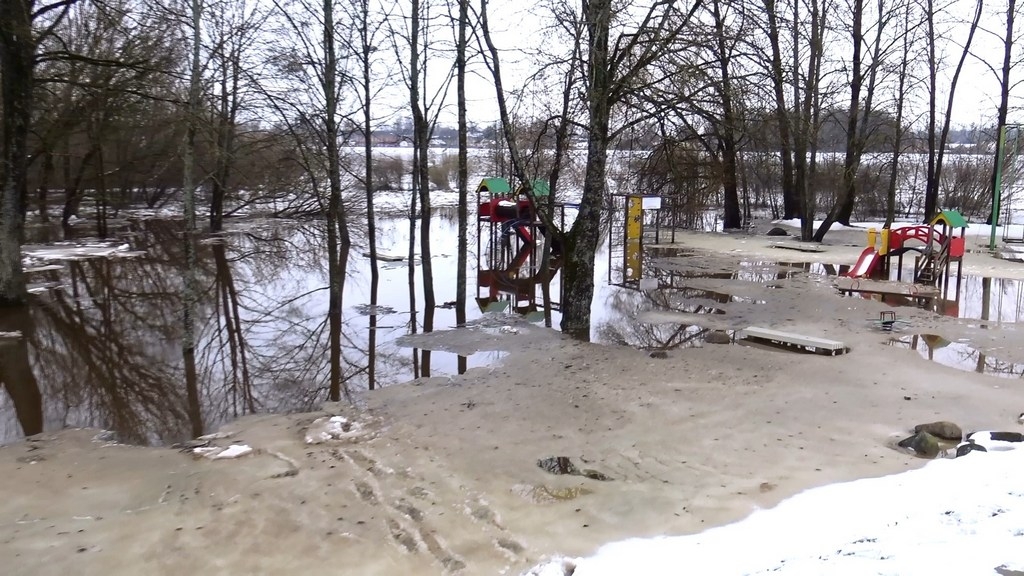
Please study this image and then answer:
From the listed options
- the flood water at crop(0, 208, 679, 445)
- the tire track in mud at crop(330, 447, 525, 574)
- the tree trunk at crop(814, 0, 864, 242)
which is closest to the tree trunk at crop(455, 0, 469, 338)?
the flood water at crop(0, 208, 679, 445)

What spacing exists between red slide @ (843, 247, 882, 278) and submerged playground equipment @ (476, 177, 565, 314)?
21.6 feet

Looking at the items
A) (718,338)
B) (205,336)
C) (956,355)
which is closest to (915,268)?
(956,355)

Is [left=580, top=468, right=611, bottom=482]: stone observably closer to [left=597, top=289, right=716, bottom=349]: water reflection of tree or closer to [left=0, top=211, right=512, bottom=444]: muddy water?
[left=0, top=211, right=512, bottom=444]: muddy water

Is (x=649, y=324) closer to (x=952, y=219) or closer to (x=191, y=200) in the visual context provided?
(x=191, y=200)

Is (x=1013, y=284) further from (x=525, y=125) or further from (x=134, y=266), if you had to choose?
(x=134, y=266)

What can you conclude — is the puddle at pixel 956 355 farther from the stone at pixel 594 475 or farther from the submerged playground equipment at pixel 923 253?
the stone at pixel 594 475

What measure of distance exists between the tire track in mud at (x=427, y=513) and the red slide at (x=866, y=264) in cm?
1318

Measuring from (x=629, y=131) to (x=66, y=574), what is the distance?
9.85m

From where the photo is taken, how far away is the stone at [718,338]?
33.4 feet

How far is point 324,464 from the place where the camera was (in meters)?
5.94

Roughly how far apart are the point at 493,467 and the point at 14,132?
11.3m

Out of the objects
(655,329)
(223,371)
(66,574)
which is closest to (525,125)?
(655,329)

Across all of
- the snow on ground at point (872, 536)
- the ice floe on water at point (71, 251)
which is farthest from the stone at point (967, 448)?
the ice floe on water at point (71, 251)

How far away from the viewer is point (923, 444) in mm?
6059
